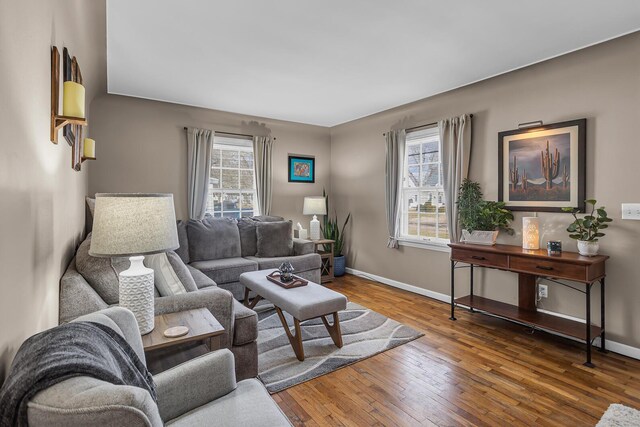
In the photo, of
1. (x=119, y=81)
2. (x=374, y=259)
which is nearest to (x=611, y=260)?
(x=374, y=259)

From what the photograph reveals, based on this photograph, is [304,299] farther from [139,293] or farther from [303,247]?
[303,247]

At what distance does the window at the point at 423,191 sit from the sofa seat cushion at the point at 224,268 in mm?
2148

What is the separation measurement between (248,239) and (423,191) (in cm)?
245

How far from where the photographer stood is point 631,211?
8.49 ft

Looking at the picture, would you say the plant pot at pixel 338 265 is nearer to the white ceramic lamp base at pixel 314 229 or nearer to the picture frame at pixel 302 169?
the white ceramic lamp base at pixel 314 229

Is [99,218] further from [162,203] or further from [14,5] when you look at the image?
[14,5]

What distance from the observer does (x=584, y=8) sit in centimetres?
219

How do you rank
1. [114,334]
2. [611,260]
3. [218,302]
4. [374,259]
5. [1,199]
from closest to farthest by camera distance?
[1,199] < [114,334] < [218,302] < [611,260] < [374,259]

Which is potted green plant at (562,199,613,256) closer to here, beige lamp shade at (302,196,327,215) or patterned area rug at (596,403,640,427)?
patterned area rug at (596,403,640,427)

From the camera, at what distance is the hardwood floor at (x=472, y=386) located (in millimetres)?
1946

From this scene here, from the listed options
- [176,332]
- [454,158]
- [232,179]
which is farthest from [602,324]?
[232,179]

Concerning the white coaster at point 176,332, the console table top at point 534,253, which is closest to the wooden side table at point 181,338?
the white coaster at point 176,332

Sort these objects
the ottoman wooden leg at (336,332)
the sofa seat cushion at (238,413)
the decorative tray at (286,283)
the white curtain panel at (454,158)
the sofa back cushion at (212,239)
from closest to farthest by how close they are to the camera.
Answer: the sofa seat cushion at (238,413) < the ottoman wooden leg at (336,332) < the decorative tray at (286,283) < the white curtain panel at (454,158) < the sofa back cushion at (212,239)

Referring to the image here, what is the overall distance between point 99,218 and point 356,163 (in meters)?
4.23
